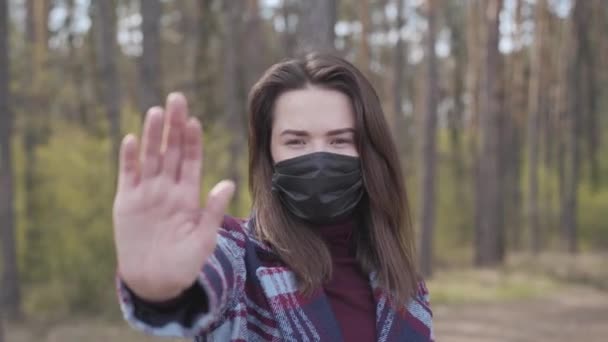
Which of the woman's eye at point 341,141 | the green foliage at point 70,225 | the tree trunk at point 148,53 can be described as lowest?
the green foliage at point 70,225

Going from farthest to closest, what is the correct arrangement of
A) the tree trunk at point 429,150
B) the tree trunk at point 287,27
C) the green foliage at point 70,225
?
the tree trunk at point 287,27 → the tree trunk at point 429,150 → the green foliage at point 70,225

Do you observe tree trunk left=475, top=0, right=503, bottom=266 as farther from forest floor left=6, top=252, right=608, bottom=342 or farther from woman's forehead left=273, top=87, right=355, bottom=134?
woman's forehead left=273, top=87, right=355, bottom=134

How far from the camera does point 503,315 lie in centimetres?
1116

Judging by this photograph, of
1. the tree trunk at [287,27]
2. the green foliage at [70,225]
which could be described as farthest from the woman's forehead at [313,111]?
the tree trunk at [287,27]

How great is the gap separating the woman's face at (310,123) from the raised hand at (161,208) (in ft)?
1.74

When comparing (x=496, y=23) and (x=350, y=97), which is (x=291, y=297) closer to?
Answer: (x=350, y=97)

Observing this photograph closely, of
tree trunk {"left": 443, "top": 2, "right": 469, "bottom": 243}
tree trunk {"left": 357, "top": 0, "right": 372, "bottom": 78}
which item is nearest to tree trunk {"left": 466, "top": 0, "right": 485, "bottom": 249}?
tree trunk {"left": 443, "top": 2, "right": 469, "bottom": 243}

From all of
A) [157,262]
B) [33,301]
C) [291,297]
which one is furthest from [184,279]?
[33,301]

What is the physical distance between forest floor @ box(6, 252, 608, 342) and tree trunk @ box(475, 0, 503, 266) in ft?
9.34

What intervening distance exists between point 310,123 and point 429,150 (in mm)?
14859

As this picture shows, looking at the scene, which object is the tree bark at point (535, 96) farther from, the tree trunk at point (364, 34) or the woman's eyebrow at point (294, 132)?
the woman's eyebrow at point (294, 132)

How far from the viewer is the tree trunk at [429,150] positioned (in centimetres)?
1644

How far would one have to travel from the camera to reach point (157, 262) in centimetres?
147

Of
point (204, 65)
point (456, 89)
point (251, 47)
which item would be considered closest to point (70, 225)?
point (204, 65)
